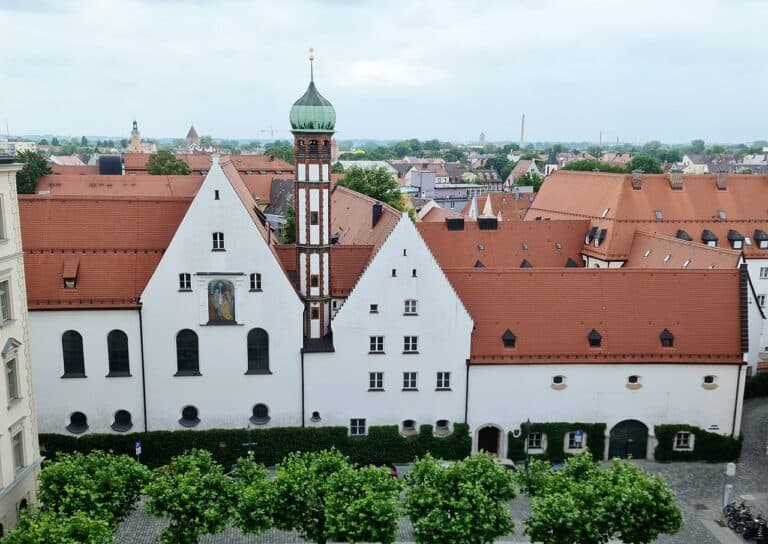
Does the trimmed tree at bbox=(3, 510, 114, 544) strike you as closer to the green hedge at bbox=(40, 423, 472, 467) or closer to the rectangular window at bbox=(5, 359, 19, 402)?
the rectangular window at bbox=(5, 359, 19, 402)

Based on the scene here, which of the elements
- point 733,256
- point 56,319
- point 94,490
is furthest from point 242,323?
point 733,256

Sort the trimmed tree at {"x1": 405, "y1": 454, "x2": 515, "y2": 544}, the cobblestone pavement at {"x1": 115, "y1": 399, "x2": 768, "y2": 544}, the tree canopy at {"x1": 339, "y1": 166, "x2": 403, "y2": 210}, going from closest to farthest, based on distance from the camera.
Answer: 1. the trimmed tree at {"x1": 405, "y1": 454, "x2": 515, "y2": 544}
2. the cobblestone pavement at {"x1": 115, "y1": 399, "x2": 768, "y2": 544}
3. the tree canopy at {"x1": 339, "y1": 166, "x2": 403, "y2": 210}

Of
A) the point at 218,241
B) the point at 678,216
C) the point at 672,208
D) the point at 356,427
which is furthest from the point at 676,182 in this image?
the point at 218,241

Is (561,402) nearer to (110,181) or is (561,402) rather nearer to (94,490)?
(94,490)

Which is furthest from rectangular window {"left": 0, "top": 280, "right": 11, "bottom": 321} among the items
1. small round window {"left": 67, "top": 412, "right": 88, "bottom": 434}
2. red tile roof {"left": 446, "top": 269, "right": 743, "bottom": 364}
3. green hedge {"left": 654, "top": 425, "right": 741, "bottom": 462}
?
green hedge {"left": 654, "top": 425, "right": 741, "bottom": 462}

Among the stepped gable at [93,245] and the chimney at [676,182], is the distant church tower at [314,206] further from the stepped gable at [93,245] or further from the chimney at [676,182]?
the chimney at [676,182]

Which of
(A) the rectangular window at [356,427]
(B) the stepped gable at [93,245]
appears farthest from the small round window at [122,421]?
(A) the rectangular window at [356,427]
